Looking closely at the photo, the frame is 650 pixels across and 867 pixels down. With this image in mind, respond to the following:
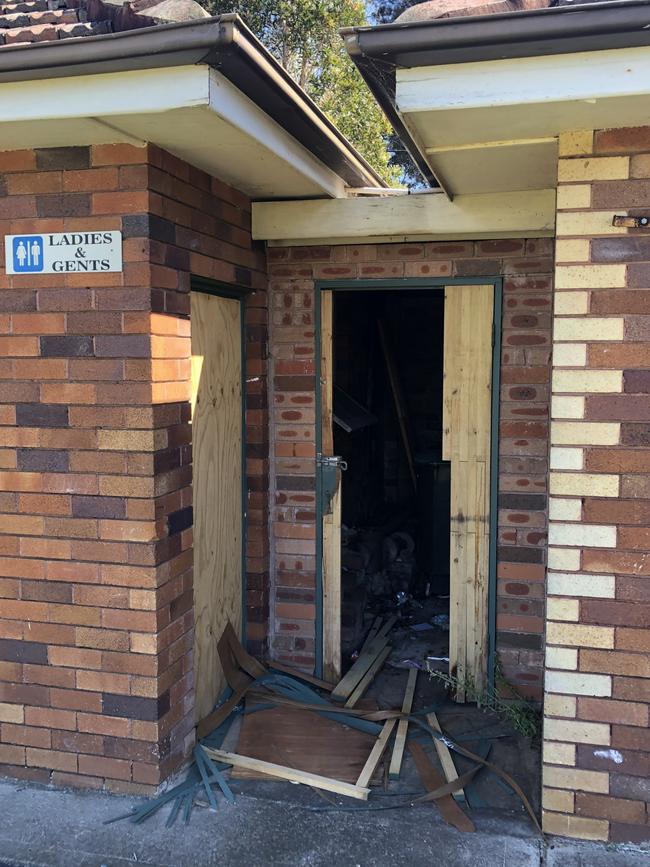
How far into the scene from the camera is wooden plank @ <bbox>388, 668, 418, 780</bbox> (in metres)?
3.49

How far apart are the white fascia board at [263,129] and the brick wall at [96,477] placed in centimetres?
45

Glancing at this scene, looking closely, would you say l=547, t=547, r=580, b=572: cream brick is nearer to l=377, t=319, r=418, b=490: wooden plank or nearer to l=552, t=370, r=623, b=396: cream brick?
l=552, t=370, r=623, b=396: cream brick

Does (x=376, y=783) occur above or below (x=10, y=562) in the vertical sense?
below

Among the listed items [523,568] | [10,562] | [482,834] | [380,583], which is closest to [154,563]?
[10,562]

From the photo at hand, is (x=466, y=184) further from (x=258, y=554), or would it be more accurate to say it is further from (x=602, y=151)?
(x=258, y=554)

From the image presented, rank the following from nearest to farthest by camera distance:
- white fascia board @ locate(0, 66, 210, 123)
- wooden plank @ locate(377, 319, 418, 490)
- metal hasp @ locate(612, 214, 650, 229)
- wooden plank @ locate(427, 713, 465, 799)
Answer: white fascia board @ locate(0, 66, 210, 123) < metal hasp @ locate(612, 214, 650, 229) < wooden plank @ locate(427, 713, 465, 799) < wooden plank @ locate(377, 319, 418, 490)

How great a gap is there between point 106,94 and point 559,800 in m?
3.07

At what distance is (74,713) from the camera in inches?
130

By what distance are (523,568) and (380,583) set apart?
6.82 ft

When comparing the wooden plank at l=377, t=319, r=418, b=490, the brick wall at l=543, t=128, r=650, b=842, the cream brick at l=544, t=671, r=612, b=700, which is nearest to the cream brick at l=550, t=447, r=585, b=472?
the brick wall at l=543, t=128, r=650, b=842

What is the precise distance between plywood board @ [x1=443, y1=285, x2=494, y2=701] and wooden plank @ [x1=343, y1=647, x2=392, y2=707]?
503mm

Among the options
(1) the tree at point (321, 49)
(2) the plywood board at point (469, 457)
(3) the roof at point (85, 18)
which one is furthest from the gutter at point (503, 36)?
(1) the tree at point (321, 49)

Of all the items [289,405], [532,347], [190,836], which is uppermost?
[532,347]

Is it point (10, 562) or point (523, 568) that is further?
point (523, 568)
